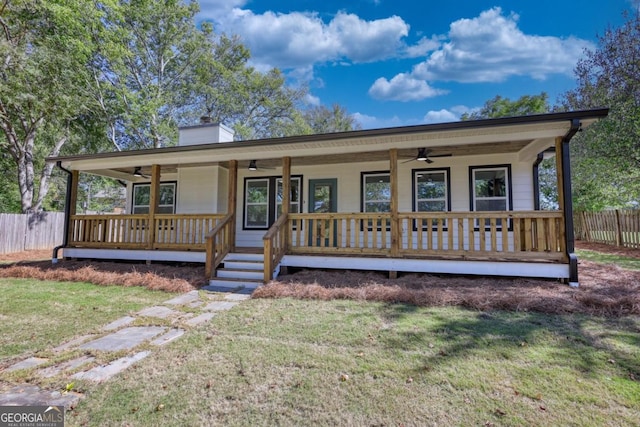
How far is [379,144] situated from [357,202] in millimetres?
2341

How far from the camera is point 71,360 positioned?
3.09m

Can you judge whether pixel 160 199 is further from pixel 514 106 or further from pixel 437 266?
pixel 514 106

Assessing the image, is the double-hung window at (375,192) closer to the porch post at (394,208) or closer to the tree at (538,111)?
the porch post at (394,208)

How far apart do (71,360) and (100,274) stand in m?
4.89

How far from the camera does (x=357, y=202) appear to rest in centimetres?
885

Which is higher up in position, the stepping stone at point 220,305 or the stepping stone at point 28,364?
the stepping stone at point 220,305

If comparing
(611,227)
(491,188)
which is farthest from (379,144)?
(611,227)

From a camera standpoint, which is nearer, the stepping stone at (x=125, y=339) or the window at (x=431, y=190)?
the stepping stone at (x=125, y=339)

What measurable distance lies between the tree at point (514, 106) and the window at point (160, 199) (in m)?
21.0

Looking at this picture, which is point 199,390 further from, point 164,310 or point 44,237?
point 44,237

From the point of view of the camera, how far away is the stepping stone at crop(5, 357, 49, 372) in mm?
2922

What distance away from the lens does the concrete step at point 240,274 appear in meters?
6.84

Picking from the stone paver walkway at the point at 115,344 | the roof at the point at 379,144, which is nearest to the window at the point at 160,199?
the roof at the point at 379,144

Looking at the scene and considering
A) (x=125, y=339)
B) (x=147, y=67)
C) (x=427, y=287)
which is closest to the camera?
(x=125, y=339)
